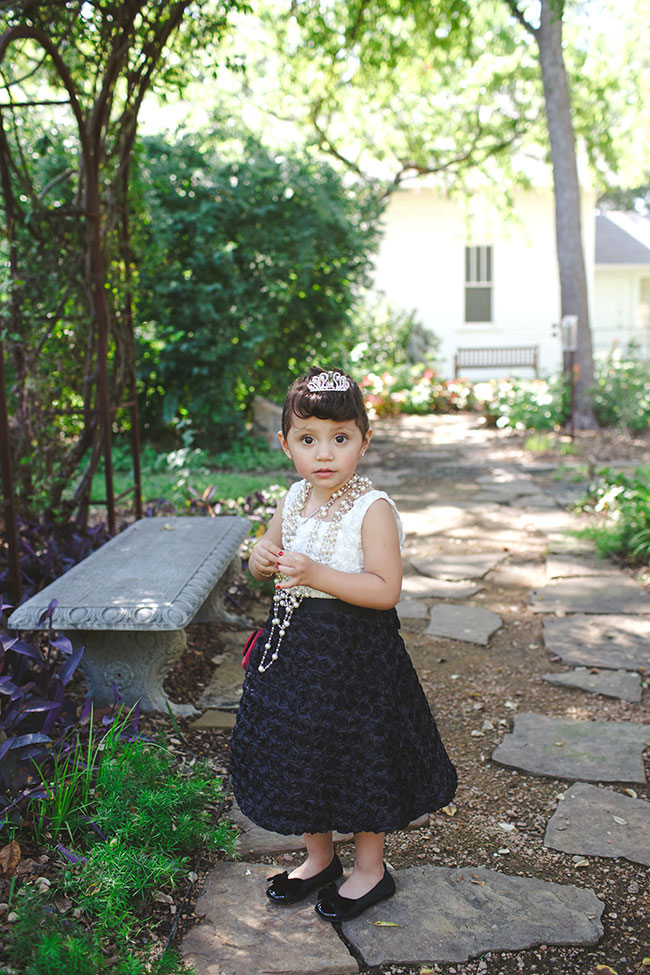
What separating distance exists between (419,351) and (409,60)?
606cm

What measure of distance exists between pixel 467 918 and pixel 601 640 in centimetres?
213

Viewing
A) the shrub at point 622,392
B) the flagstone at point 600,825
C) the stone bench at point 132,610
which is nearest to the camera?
the flagstone at point 600,825

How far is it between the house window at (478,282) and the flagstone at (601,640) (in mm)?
13867

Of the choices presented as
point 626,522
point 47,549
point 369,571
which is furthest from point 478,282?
point 369,571

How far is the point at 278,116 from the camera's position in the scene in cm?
1451

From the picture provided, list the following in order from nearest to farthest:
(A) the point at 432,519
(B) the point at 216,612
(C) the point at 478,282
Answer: (B) the point at 216,612 < (A) the point at 432,519 < (C) the point at 478,282

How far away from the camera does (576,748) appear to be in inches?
116

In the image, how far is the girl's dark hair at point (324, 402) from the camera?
6.20 feet

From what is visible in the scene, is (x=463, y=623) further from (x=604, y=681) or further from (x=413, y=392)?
(x=413, y=392)

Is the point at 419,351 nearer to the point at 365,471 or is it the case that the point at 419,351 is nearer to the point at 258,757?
the point at 365,471

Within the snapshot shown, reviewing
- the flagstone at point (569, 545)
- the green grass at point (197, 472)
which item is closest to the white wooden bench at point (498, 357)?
the green grass at point (197, 472)

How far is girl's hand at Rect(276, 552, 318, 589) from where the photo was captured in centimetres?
183

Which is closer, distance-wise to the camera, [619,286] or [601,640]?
[601,640]

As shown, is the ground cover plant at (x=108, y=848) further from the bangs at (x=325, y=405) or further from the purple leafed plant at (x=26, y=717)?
the bangs at (x=325, y=405)
